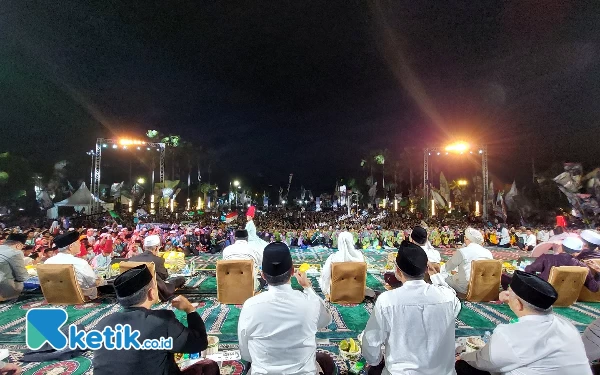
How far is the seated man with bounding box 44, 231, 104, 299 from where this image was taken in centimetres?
580

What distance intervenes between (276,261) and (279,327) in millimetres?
453

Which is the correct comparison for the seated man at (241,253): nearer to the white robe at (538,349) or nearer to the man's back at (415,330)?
the man's back at (415,330)

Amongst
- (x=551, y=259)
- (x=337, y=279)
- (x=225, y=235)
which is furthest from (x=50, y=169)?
(x=551, y=259)

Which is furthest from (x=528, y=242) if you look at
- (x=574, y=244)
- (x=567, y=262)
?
(x=567, y=262)

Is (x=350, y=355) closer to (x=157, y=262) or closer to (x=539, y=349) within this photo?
(x=539, y=349)

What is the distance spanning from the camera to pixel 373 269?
10320 mm

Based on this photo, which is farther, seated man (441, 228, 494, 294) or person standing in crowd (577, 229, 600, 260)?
person standing in crowd (577, 229, 600, 260)

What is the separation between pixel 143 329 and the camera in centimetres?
204

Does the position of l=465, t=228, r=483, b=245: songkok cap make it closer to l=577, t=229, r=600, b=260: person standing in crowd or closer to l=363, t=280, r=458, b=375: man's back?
l=577, t=229, r=600, b=260: person standing in crowd

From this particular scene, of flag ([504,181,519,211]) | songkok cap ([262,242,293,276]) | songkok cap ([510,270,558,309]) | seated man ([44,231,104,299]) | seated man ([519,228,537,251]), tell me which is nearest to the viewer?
songkok cap ([510,270,558,309])

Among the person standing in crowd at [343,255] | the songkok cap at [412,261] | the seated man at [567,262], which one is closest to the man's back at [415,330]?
the songkok cap at [412,261]

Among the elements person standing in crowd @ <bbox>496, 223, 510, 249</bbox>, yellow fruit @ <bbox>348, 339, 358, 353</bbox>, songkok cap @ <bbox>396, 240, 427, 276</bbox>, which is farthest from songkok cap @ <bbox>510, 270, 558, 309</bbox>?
person standing in crowd @ <bbox>496, 223, 510, 249</bbox>

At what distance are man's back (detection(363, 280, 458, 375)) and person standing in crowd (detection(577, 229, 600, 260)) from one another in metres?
5.98

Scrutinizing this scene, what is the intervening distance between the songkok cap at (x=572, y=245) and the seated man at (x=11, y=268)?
9.91 m
